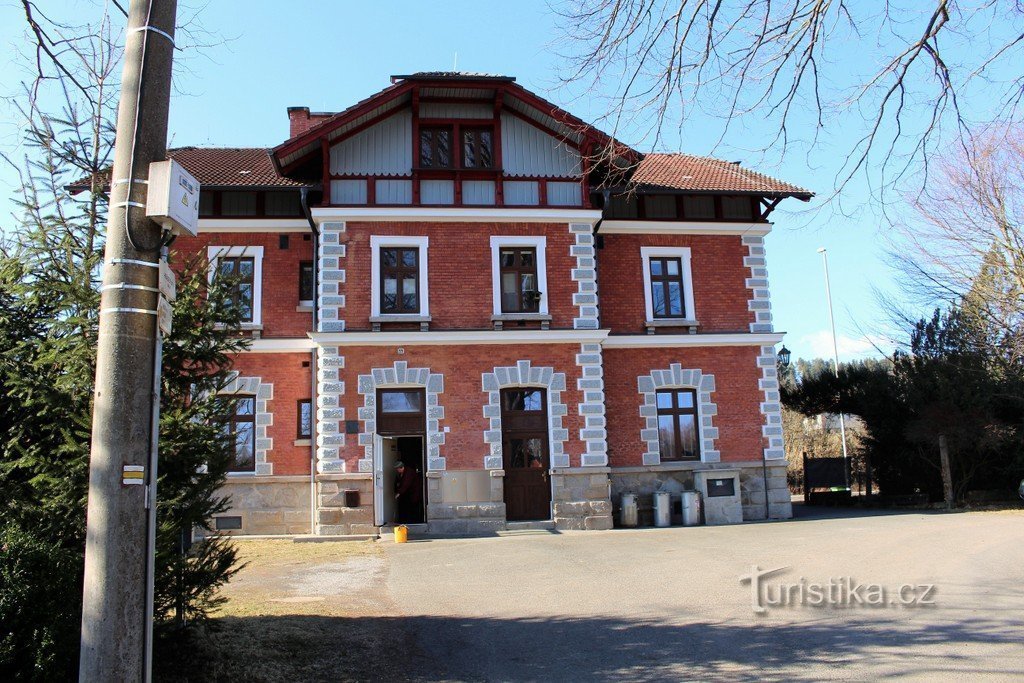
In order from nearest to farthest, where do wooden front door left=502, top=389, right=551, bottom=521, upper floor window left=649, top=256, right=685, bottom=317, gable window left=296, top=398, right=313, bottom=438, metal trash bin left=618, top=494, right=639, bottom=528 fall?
wooden front door left=502, top=389, right=551, bottom=521
metal trash bin left=618, top=494, right=639, bottom=528
gable window left=296, top=398, right=313, bottom=438
upper floor window left=649, top=256, right=685, bottom=317

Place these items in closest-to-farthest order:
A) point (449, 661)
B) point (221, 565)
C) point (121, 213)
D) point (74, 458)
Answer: point (121, 213), point (74, 458), point (221, 565), point (449, 661)

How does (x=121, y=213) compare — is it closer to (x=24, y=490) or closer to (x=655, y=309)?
(x=24, y=490)

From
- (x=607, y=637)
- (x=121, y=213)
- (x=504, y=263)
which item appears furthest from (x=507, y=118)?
(x=121, y=213)

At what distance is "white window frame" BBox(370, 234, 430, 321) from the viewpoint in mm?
18656

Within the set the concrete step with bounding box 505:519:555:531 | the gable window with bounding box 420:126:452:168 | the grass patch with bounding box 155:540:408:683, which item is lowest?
the grass patch with bounding box 155:540:408:683

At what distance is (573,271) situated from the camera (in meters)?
19.4

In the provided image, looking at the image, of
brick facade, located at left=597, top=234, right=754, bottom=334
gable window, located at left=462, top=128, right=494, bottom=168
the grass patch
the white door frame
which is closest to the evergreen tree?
the grass patch

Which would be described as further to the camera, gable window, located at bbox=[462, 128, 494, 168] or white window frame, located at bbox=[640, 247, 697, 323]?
white window frame, located at bbox=[640, 247, 697, 323]

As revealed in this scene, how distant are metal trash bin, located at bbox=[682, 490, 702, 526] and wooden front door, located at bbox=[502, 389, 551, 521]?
338 centimetres

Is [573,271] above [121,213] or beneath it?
above

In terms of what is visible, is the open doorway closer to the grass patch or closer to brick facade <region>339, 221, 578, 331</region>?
brick facade <region>339, 221, 578, 331</region>

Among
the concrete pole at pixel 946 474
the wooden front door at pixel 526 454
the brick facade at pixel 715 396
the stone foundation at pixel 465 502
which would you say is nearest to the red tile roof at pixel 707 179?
the brick facade at pixel 715 396

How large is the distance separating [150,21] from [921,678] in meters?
7.04

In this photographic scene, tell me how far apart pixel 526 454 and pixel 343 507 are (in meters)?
4.29
